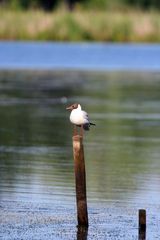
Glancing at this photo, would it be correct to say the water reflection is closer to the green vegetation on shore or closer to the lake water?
the lake water

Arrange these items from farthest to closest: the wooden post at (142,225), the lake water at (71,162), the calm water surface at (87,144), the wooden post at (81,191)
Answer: the calm water surface at (87,144) → the lake water at (71,162) → the wooden post at (81,191) → the wooden post at (142,225)

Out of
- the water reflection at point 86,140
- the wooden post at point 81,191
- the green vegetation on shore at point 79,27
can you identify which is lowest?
the wooden post at point 81,191

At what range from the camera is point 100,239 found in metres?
13.9

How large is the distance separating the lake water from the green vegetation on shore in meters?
24.6

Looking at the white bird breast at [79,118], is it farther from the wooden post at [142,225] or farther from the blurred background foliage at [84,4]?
the blurred background foliage at [84,4]

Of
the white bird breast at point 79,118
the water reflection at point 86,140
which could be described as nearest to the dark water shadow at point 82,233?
the water reflection at point 86,140

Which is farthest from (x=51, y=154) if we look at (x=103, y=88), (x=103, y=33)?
(x=103, y=33)

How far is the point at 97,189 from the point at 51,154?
3703mm

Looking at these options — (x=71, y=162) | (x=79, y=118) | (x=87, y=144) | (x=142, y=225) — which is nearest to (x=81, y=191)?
(x=142, y=225)

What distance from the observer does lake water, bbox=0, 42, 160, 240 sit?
583 inches

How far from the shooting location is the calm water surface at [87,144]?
1670cm

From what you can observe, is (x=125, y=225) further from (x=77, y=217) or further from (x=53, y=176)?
(x=53, y=176)

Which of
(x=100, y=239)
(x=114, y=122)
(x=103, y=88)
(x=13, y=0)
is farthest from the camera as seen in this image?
(x=13, y=0)

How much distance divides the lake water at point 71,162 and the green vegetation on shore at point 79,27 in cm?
2461
